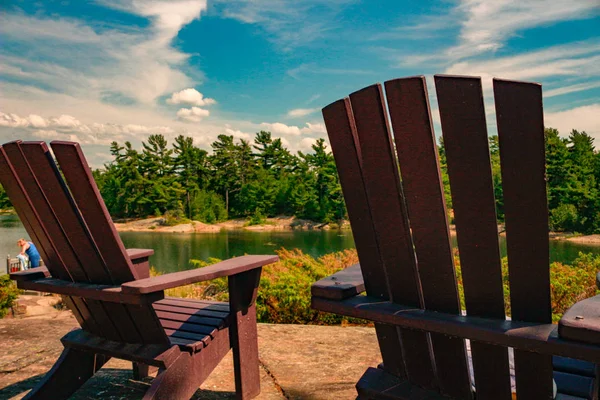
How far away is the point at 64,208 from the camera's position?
1724mm

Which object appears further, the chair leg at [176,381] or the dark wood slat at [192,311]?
the dark wood slat at [192,311]

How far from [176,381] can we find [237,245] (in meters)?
25.0

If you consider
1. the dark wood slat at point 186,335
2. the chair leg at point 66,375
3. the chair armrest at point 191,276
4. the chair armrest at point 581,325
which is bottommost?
the chair leg at point 66,375

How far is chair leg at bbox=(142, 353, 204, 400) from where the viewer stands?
1732 mm

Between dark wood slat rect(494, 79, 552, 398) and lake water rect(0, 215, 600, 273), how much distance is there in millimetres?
17593

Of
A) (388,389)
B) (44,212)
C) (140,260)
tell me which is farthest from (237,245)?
(388,389)

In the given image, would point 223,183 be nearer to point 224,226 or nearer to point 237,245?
point 224,226

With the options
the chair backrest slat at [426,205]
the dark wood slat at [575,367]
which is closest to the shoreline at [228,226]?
the dark wood slat at [575,367]

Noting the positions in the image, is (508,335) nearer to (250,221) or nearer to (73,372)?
(73,372)

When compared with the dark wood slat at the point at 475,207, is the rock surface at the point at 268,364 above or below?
below

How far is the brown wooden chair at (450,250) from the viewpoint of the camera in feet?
3.42

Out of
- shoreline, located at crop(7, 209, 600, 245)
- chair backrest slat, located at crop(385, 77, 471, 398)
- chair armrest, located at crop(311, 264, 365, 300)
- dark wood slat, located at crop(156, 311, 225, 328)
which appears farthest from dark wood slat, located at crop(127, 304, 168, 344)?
shoreline, located at crop(7, 209, 600, 245)

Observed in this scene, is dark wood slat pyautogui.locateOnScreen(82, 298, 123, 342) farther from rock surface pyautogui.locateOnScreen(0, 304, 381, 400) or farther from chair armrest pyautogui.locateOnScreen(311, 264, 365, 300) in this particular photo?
chair armrest pyautogui.locateOnScreen(311, 264, 365, 300)

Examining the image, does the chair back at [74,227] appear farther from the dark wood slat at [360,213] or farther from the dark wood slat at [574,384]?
the dark wood slat at [574,384]
